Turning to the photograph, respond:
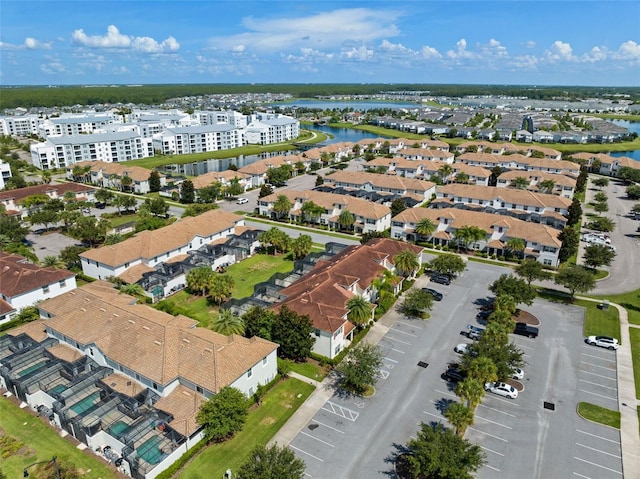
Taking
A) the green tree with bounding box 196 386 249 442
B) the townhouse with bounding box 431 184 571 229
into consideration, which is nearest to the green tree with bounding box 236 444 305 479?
the green tree with bounding box 196 386 249 442

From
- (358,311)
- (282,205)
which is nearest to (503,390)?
(358,311)

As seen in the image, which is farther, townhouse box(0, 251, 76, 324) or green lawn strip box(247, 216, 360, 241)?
green lawn strip box(247, 216, 360, 241)

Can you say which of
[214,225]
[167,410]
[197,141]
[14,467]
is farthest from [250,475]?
[197,141]

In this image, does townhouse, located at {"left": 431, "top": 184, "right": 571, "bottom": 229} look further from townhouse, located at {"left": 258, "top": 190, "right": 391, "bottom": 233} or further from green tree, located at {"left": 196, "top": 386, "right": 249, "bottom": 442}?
green tree, located at {"left": 196, "top": 386, "right": 249, "bottom": 442}

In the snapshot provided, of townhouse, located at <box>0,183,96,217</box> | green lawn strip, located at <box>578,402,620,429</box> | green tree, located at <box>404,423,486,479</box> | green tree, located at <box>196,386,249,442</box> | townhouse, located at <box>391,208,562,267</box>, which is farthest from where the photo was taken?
townhouse, located at <box>0,183,96,217</box>

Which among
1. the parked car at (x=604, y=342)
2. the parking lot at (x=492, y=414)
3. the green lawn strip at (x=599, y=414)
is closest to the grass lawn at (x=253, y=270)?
the parking lot at (x=492, y=414)

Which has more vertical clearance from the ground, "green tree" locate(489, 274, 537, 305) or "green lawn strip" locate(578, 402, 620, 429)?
"green tree" locate(489, 274, 537, 305)

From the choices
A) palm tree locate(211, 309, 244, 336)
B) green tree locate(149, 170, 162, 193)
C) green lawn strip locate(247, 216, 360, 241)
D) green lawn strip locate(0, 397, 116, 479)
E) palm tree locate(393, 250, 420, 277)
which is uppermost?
green tree locate(149, 170, 162, 193)
